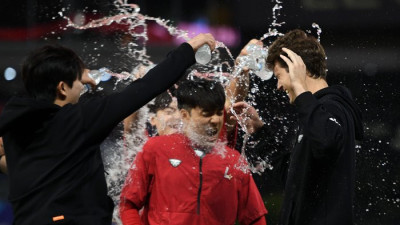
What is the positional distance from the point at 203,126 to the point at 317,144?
0.78m

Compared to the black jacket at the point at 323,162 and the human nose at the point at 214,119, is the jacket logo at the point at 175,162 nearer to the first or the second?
the human nose at the point at 214,119

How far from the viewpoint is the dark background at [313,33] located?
4.48 meters

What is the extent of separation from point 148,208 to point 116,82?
4.44 feet

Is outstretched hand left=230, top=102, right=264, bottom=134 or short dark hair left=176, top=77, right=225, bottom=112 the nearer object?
short dark hair left=176, top=77, right=225, bottom=112

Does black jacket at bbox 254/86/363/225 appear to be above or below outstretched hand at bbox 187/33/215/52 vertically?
below

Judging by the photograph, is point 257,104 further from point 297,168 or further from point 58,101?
point 58,101

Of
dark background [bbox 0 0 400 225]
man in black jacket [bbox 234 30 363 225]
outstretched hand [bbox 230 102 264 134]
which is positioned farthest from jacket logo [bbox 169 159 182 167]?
dark background [bbox 0 0 400 225]

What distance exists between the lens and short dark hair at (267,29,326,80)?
2723mm

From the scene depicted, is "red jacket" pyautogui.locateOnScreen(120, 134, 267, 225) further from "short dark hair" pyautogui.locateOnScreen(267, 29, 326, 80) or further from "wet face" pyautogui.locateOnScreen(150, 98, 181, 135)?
"short dark hair" pyautogui.locateOnScreen(267, 29, 326, 80)

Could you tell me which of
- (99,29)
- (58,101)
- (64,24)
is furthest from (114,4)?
(58,101)

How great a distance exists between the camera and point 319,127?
234cm

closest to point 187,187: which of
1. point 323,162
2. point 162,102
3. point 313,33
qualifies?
point 323,162

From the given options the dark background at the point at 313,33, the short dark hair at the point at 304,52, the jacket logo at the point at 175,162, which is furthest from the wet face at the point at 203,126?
the dark background at the point at 313,33

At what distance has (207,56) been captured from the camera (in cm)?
282
